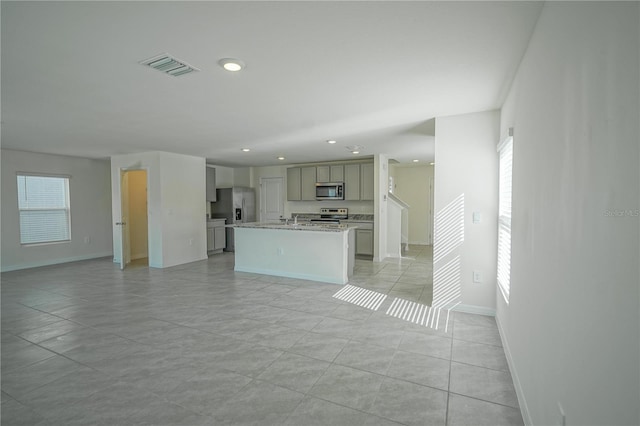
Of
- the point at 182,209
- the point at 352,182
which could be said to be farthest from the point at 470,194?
the point at 182,209

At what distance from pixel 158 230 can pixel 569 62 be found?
263 inches

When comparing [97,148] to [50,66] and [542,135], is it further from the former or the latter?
[542,135]

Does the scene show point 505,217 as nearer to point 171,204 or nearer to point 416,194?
point 171,204

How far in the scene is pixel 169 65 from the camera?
7.66 ft

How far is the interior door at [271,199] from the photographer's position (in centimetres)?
920

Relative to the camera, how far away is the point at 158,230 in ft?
20.7

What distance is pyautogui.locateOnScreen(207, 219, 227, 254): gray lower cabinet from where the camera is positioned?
26.6 feet

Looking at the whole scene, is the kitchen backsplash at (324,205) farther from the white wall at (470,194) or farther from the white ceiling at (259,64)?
the white wall at (470,194)

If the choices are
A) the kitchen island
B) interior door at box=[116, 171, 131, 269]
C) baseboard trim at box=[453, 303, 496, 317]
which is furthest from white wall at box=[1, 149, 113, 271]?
baseboard trim at box=[453, 303, 496, 317]

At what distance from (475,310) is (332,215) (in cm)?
493

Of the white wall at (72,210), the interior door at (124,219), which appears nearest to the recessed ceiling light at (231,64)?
the interior door at (124,219)

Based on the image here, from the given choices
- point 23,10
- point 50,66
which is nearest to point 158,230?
point 50,66

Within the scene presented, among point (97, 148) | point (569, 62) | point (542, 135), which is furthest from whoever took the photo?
point (97, 148)

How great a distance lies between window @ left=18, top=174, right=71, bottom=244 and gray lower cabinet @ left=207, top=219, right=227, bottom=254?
2996 millimetres
